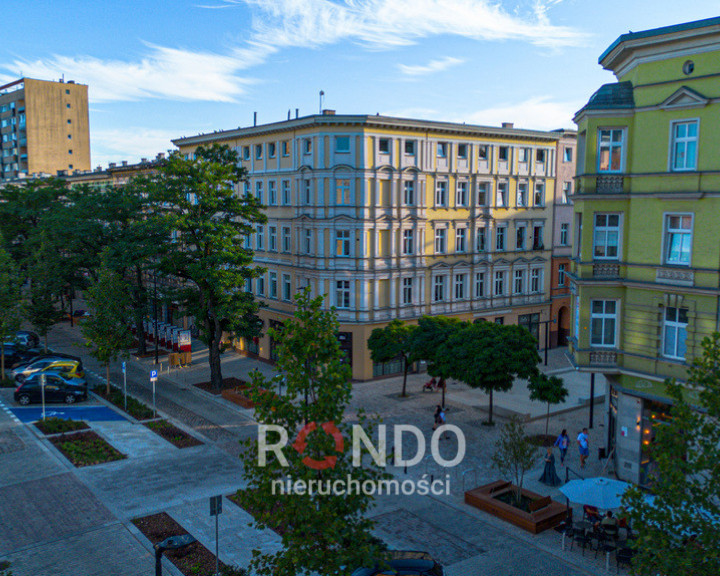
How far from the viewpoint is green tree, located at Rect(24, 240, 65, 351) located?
46781mm

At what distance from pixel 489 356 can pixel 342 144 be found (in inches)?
729

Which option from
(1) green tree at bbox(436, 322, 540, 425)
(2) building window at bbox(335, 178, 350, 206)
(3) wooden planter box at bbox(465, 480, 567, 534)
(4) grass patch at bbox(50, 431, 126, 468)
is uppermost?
(2) building window at bbox(335, 178, 350, 206)

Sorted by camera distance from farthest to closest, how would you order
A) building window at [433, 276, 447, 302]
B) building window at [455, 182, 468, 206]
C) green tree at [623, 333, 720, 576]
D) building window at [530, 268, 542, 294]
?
building window at [530, 268, 542, 294] → building window at [455, 182, 468, 206] → building window at [433, 276, 447, 302] → green tree at [623, 333, 720, 576]

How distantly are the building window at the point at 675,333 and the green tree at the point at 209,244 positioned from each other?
75.3 feet

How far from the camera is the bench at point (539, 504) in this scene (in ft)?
71.4

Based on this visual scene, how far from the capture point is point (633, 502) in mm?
12094

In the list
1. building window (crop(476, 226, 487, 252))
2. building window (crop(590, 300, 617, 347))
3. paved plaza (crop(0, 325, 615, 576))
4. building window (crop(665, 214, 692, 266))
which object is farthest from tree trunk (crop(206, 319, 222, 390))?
building window (crop(665, 214, 692, 266))

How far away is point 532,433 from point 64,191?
53.9 metres

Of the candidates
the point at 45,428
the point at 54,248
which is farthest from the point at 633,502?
the point at 54,248

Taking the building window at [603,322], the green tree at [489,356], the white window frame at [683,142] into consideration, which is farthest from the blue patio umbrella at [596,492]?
the white window frame at [683,142]

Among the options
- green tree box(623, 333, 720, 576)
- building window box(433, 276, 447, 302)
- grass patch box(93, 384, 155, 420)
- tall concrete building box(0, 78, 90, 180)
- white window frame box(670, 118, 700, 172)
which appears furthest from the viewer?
tall concrete building box(0, 78, 90, 180)

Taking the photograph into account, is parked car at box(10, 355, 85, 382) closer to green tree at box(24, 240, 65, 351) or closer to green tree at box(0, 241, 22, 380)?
green tree at box(0, 241, 22, 380)

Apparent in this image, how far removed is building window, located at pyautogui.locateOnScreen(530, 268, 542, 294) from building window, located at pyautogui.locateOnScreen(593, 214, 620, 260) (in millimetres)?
27792

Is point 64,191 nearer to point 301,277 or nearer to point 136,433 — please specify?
point 301,277
